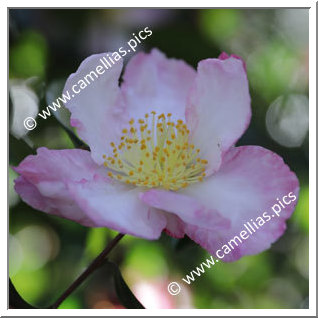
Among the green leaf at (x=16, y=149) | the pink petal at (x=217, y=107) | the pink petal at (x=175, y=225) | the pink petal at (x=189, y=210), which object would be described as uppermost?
the pink petal at (x=217, y=107)

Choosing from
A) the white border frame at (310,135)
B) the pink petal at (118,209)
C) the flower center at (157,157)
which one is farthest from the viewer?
the white border frame at (310,135)

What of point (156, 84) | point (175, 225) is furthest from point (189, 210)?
point (156, 84)

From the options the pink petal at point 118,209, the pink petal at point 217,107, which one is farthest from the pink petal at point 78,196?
the pink petal at point 217,107

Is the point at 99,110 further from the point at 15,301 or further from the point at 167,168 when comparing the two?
the point at 15,301

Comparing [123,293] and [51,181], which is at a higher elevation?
[51,181]

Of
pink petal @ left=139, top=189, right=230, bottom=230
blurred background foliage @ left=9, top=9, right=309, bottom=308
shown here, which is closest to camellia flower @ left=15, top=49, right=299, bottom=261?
pink petal @ left=139, top=189, right=230, bottom=230

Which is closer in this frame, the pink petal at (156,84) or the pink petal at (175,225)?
the pink petal at (175,225)

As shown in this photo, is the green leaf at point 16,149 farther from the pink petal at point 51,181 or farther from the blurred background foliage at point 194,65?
the pink petal at point 51,181
